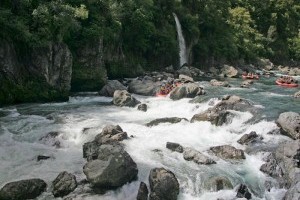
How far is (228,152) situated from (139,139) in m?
3.98

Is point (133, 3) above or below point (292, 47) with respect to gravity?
above

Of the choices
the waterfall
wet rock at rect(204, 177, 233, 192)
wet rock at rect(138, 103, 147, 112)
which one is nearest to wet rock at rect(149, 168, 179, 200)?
wet rock at rect(204, 177, 233, 192)

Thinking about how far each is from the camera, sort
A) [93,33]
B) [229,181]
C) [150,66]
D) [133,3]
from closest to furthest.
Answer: [229,181] → [93,33] → [133,3] → [150,66]

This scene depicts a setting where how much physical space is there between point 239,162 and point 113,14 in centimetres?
1961

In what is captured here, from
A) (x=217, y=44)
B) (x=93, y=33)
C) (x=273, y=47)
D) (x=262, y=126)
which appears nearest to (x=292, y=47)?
(x=273, y=47)

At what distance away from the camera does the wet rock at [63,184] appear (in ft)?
41.0

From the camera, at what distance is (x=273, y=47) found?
60.4m

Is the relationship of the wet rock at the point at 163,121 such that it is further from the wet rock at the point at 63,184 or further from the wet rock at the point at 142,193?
the wet rock at the point at 63,184

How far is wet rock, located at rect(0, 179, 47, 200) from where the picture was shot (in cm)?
1215

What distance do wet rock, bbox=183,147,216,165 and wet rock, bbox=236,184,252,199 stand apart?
2.10 meters

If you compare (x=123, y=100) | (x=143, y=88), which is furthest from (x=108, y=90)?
(x=123, y=100)

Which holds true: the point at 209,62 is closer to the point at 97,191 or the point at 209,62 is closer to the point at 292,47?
the point at 292,47

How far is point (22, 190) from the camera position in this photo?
12.3 m

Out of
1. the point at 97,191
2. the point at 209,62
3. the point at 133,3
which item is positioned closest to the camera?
the point at 97,191
